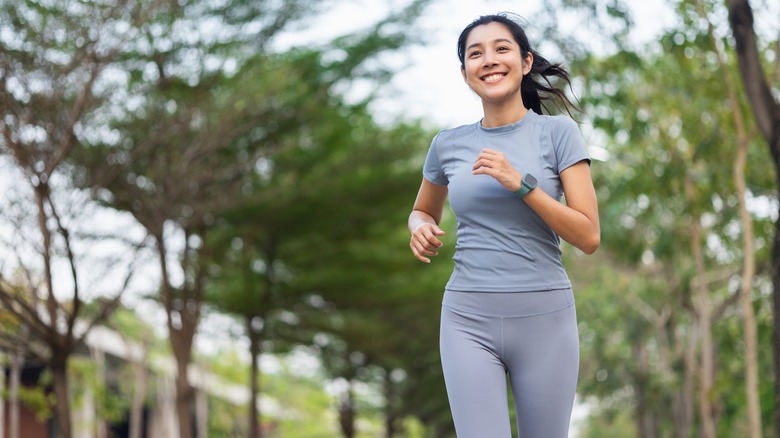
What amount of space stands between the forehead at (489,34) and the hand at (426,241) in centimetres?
47

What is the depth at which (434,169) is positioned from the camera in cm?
295

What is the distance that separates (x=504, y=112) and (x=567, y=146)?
0.70ft

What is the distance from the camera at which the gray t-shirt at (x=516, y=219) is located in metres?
2.68

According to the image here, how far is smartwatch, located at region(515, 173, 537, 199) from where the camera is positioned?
8.34ft

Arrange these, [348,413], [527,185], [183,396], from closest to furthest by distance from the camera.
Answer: [527,185] → [183,396] → [348,413]

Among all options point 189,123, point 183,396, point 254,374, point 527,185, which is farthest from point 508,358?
point 254,374

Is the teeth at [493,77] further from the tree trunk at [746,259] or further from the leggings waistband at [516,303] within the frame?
the tree trunk at [746,259]

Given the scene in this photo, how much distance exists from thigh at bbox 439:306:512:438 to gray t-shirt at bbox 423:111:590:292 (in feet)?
0.32

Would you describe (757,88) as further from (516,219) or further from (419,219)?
(516,219)

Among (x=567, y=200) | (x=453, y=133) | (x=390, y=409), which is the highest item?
(x=453, y=133)

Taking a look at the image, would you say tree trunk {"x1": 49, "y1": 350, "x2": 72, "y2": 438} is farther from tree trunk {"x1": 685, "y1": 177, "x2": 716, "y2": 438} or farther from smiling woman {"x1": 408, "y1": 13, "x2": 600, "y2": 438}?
smiling woman {"x1": 408, "y1": 13, "x2": 600, "y2": 438}

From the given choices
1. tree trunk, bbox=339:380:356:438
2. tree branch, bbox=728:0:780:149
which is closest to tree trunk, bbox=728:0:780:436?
tree branch, bbox=728:0:780:149

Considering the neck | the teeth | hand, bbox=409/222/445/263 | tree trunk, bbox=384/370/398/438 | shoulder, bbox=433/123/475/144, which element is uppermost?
the teeth

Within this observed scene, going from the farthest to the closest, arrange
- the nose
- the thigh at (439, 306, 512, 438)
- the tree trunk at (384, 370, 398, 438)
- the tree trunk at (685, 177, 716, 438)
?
1. the tree trunk at (384, 370, 398, 438)
2. the tree trunk at (685, 177, 716, 438)
3. the nose
4. the thigh at (439, 306, 512, 438)
